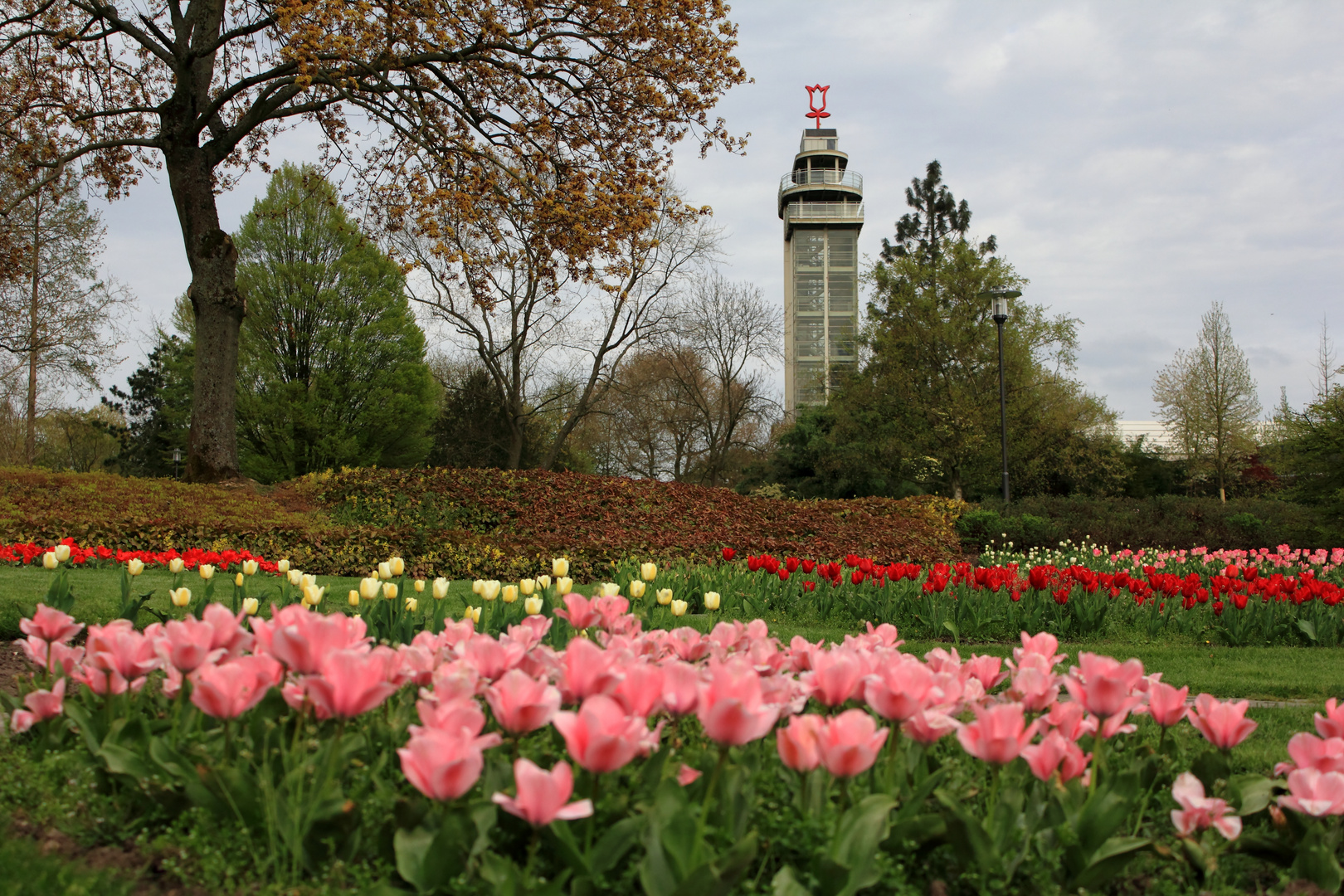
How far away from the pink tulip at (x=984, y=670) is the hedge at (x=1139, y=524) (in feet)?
42.6

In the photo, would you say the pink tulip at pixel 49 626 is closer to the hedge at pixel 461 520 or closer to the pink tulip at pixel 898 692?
the pink tulip at pixel 898 692

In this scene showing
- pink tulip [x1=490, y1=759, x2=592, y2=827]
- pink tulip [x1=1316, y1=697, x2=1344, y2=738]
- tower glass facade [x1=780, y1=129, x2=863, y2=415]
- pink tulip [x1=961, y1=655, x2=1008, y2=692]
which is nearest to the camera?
pink tulip [x1=490, y1=759, x2=592, y2=827]

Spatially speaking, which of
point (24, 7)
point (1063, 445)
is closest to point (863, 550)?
point (24, 7)

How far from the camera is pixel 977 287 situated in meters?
25.3

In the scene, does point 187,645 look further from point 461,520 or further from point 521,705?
point 461,520

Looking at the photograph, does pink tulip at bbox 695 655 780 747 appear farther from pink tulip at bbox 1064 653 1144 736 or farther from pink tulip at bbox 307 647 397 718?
pink tulip at bbox 1064 653 1144 736

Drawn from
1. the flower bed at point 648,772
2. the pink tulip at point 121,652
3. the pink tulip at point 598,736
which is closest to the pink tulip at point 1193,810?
the flower bed at point 648,772

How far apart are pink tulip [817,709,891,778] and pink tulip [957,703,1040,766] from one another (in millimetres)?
246

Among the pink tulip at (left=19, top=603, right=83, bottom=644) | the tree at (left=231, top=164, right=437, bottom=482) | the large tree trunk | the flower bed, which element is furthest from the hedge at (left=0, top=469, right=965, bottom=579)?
the tree at (left=231, top=164, right=437, bottom=482)

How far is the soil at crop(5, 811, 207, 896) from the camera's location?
1.64 meters

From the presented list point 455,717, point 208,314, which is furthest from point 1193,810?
point 208,314

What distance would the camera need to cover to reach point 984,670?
222cm

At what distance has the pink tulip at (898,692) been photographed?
1721mm

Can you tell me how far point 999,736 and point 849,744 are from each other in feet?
1.14
